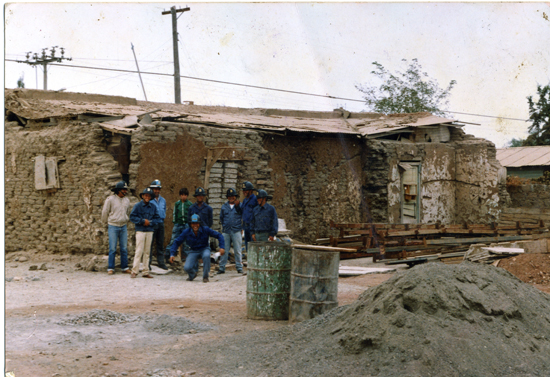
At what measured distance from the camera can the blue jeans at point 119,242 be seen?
377 inches

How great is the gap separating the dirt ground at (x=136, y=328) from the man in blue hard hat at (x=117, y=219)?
1.25ft

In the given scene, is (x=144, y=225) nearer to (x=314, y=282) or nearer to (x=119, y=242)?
(x=119, y=242)

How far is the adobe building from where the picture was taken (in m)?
10.7

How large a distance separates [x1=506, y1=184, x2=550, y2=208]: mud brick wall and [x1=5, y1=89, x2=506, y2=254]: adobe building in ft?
19.7

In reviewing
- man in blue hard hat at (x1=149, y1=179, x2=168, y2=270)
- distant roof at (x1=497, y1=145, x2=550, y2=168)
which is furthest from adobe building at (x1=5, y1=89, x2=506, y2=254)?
distant roof at (x1=497, y1=145, x2=550, y2=168)

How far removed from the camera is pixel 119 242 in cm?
983

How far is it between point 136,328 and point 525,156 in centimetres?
2181

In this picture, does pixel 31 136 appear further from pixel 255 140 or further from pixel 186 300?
pixel 186 300

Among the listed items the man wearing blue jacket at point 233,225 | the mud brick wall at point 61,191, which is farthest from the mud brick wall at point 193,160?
the man wearing blue jacket at point 233,225

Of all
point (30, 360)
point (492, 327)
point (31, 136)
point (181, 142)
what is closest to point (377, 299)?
point (492, 327)

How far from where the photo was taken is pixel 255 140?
477 inches

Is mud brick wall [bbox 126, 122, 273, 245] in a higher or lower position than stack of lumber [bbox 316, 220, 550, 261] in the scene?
higher

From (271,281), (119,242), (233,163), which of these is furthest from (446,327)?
(233,163)

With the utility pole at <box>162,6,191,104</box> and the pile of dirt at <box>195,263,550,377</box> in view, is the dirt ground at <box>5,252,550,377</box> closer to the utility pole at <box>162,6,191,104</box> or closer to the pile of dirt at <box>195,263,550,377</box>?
the pile of dirt at <box>195,263,550,377</box>
